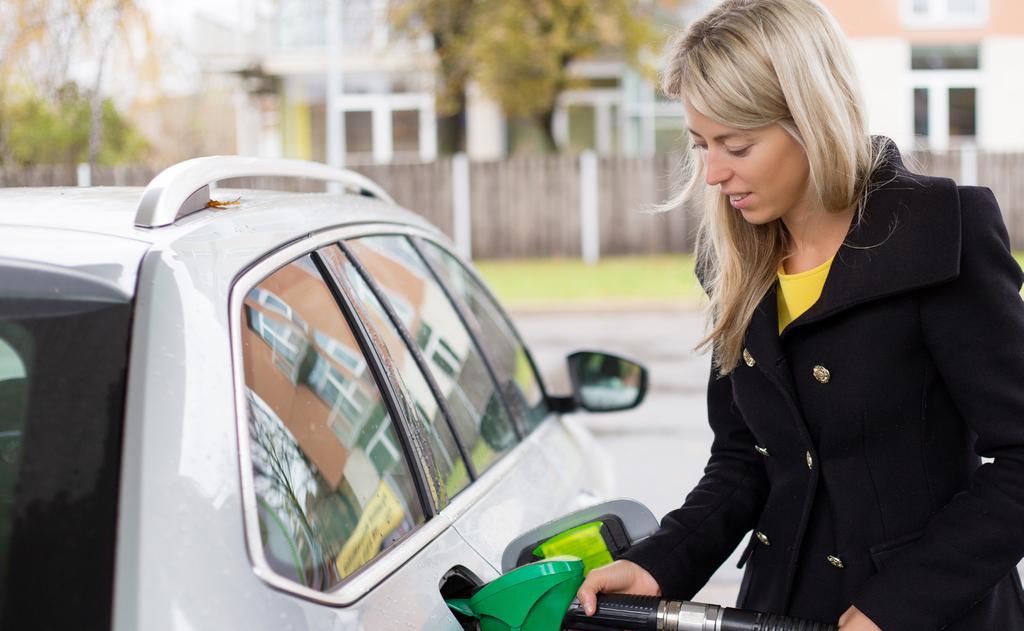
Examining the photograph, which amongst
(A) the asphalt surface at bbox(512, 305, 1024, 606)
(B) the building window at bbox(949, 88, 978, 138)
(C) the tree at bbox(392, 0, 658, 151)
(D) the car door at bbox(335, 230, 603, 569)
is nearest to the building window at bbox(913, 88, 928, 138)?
(B) the building window at bbox(949, 88, 978, 138)

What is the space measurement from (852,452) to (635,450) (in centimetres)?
609

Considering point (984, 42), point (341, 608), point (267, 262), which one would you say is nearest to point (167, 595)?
point (341, 608)

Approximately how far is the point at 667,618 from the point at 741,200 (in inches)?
25.2

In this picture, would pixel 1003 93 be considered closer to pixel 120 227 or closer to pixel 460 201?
pixel 460 201

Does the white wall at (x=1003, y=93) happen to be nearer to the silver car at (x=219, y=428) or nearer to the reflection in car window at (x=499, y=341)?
the reflection in car window at (x=499, y=341)

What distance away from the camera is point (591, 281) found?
58.7 feet

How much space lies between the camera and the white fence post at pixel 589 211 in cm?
2092

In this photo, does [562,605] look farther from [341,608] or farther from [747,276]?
[747,276]

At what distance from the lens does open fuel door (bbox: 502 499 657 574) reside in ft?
6.51

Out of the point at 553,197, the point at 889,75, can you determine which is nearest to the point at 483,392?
the point at 553,197

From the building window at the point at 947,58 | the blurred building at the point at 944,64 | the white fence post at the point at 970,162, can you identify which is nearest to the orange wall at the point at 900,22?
the blurred building at the point at 944,64

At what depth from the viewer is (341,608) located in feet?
5.28

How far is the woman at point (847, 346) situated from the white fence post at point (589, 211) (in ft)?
61.8

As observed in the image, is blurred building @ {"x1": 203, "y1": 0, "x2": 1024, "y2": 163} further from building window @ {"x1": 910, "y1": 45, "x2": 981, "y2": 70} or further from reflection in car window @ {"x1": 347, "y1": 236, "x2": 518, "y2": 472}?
reflection in car window @ {"x1": 347, "y1": 236, "x2": 518, "y2": 472}
